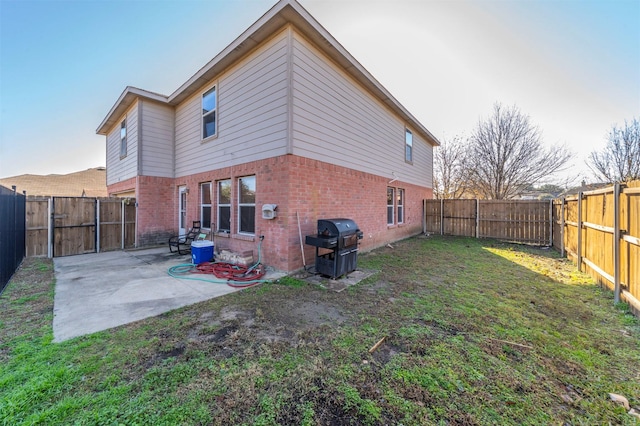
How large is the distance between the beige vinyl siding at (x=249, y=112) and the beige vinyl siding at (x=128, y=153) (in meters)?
2.57

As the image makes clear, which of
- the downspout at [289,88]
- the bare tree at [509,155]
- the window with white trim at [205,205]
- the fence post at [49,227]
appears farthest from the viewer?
the bare tree at [509,155]

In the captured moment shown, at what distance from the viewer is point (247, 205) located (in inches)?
253

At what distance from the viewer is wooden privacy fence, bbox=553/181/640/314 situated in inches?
136

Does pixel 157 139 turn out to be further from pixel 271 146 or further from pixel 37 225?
pixel 271 146

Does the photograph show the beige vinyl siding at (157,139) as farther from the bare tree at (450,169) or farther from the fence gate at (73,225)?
the bare tree at (450,169)

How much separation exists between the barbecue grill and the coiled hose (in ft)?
4.31

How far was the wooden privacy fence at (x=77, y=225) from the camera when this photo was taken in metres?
7.09

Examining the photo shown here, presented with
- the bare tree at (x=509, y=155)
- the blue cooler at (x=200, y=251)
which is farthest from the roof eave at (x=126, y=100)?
the bare tree at (x=509, y=155)

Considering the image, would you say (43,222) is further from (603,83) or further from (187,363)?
(603,83)

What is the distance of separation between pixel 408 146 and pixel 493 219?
17.5 ft

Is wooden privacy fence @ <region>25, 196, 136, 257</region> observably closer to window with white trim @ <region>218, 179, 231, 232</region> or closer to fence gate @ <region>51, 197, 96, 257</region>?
fence gate @ <region>51, 197, 96, 257</region>

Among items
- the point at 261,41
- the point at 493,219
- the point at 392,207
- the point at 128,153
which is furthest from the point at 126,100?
the point at 493,219

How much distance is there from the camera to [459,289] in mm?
4594

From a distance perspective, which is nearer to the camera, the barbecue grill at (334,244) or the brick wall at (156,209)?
the barbecue grill at (334,244)
